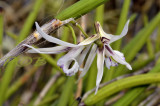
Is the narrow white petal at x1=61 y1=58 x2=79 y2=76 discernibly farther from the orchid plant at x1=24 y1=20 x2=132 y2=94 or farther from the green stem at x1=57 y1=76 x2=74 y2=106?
the green stem at x1=57 y1=76 x2=74 y2=106

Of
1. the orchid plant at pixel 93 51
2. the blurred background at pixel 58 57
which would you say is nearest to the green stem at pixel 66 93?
the blurred background at pixel 58 57

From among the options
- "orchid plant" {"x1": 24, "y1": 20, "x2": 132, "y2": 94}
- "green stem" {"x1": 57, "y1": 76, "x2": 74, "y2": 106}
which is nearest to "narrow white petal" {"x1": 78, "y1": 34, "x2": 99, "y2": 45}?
"orchid plant" {"x1": 24, "y1": 20, "x2": 132, "y2": 94}

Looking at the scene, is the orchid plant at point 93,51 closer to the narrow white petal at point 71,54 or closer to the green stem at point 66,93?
the narrow white petal at point 71,54

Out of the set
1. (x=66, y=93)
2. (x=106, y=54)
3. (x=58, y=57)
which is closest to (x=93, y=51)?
(x=106, y=54)

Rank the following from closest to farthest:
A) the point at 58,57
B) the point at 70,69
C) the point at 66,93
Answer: the point at 70,69 < the point at 66,93 < the point at 58,57

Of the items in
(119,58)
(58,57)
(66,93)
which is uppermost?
(58,57)

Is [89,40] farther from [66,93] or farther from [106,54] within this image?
[66,93]

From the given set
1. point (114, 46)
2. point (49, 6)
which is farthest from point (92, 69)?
point (49, 6)

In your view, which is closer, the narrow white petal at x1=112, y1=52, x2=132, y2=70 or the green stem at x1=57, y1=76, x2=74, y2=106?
the narrow white petal at x1=112, y1=52, x2=132, y2=70

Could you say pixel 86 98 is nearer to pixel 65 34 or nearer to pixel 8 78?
pixel 8 78
